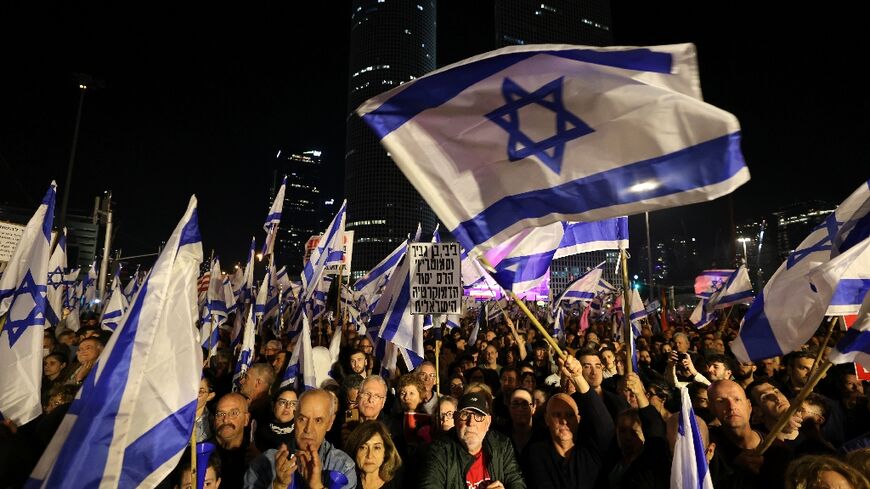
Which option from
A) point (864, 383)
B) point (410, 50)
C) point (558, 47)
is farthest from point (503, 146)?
point (410, 50)

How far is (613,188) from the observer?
298cm

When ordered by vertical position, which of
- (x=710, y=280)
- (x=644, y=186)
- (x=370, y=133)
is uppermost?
(x=370, y=133)

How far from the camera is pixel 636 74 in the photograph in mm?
3006

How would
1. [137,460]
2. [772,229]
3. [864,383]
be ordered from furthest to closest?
1. [772,229]
2. [864,383]
3. [137,460]

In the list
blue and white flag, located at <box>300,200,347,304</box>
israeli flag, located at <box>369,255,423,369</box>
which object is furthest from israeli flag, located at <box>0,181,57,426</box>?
blue and white flag, located at <box>300,200,347,304</box>

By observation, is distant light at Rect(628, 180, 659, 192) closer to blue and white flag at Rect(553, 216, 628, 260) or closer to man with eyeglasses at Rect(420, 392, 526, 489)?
man with eyeglasses at Rect(420, 392, 526, 489)

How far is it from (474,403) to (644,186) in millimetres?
1984

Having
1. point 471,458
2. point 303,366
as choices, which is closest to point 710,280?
point 303,366

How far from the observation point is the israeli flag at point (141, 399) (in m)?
2.41

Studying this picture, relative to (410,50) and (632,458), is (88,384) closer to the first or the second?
(632,458)

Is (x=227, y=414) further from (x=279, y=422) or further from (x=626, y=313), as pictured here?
(x=626, y=313)

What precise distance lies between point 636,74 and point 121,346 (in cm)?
329

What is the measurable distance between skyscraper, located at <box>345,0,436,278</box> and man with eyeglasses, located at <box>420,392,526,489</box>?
12595 cm

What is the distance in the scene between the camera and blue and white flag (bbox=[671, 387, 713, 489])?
260 centimetres
